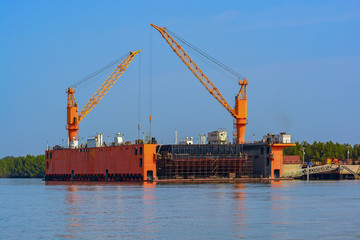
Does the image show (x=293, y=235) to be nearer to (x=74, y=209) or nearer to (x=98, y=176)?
(x=74, y=209)

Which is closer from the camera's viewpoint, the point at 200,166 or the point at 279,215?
the point at 279,215

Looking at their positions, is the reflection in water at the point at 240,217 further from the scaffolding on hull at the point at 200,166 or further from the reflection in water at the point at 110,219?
the scaffolding on hull at the point at 200,166

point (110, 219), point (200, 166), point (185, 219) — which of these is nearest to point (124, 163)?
point (200, 166)

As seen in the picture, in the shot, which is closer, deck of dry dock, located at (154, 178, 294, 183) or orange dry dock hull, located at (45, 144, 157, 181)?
orange dry dock hull, located at (45, 144, 157, 181)

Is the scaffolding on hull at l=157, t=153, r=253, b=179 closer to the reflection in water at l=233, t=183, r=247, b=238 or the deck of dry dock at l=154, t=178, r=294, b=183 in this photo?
the deck of dry dock at l=154, t=178, r=294, b=183

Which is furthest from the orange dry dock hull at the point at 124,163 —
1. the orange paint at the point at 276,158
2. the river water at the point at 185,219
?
the river water at the point at 185,219

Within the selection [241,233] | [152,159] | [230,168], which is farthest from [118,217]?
[230,168]

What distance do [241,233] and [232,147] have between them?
427 feet

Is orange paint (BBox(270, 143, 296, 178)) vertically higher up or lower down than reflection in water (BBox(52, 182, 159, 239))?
higher up

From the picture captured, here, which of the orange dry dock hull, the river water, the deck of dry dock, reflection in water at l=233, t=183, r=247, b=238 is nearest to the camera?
the river water

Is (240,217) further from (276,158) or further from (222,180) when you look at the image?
(276,158)

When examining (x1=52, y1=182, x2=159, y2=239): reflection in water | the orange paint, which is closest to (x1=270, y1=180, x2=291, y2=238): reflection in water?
(x1=52, y1=182, x2=159, y2=239): reflection in water

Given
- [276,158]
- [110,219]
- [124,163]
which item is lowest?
[110,219]

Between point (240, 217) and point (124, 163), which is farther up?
point (124, 163)
